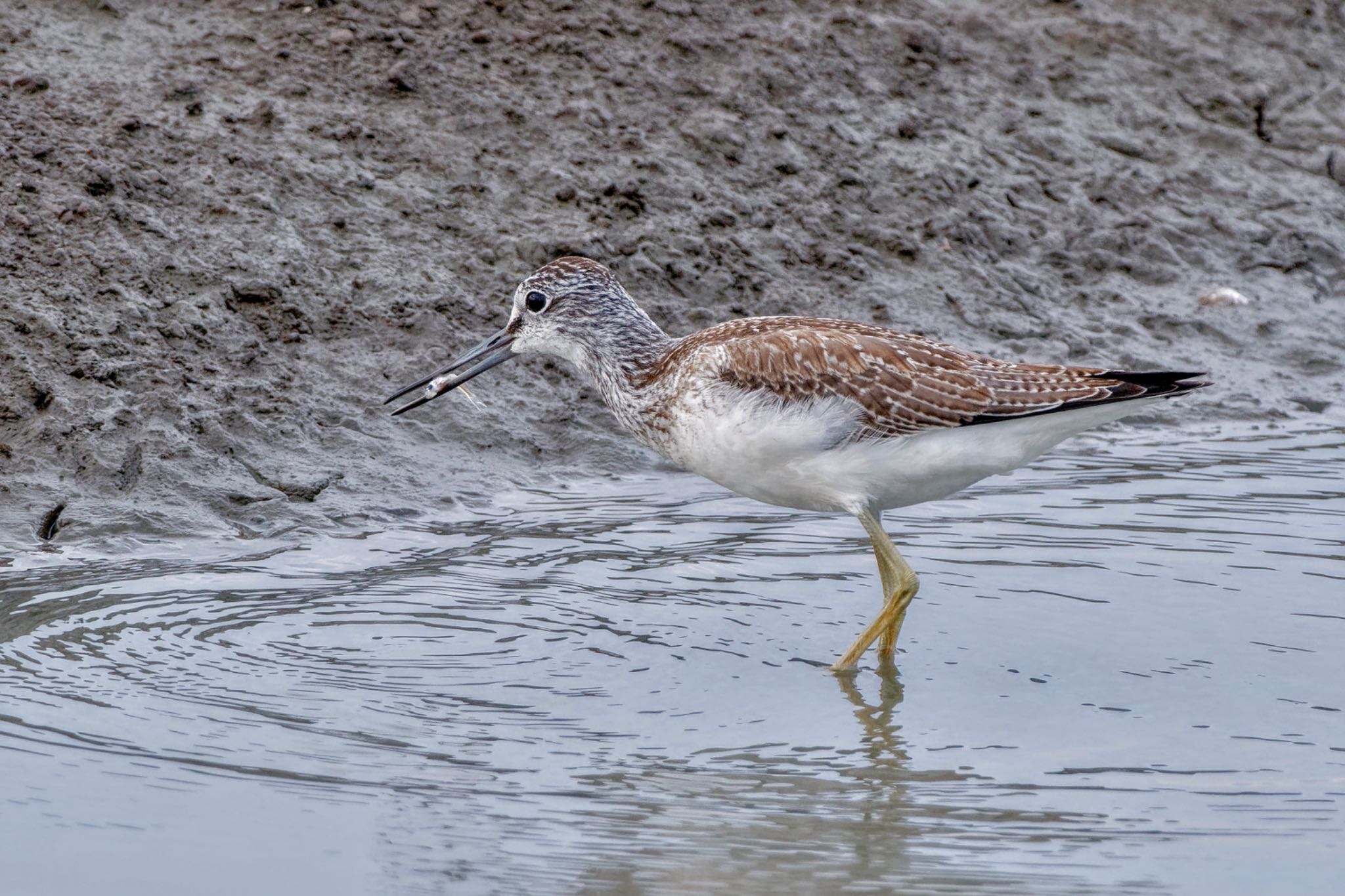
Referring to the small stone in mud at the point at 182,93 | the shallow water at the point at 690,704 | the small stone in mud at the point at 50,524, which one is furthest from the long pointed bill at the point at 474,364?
the small stone in mud at the point at 182,93

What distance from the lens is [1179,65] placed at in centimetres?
1089

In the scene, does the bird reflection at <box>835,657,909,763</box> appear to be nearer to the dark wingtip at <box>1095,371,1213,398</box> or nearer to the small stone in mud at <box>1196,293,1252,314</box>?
the dark wingtip at <box>1095,371,1213,398</box>

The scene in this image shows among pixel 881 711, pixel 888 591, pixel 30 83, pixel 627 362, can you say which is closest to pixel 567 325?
pixel 627 362

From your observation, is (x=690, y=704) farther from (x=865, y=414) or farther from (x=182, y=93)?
(x=182, y=93)

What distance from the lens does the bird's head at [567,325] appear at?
21.5 ft

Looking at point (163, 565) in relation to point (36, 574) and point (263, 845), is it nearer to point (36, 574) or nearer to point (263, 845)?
point (36, 574)

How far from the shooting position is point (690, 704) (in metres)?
5.33

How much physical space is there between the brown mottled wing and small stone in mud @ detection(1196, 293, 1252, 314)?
11.7 ft

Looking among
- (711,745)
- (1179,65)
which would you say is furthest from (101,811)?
(1179,65)

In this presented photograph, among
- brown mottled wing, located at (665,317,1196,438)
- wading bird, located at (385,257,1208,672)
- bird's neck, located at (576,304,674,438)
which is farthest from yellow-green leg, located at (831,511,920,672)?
bird's neck, located at (576,304,674,438)

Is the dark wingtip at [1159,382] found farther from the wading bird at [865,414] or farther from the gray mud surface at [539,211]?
the gray mud surface at [539,211]

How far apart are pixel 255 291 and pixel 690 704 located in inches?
137

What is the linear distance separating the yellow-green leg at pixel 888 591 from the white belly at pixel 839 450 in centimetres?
12

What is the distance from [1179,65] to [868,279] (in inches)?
134
